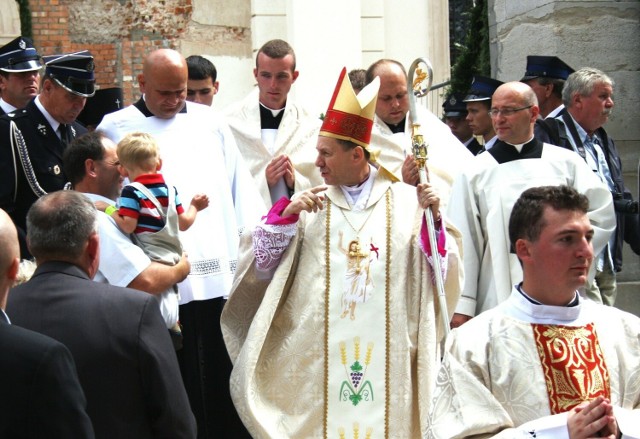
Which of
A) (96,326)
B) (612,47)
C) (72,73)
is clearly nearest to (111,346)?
(96,326)

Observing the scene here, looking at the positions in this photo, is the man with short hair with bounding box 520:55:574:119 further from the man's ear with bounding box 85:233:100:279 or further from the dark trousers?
the man's ear with bounding box 85:233:100:279

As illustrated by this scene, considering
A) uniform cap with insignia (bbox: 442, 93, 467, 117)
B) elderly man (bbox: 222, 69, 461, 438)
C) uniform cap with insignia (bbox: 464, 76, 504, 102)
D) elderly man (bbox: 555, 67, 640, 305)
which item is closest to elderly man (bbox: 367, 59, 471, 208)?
elderly man (bbox: 555, 67, 640, 305)

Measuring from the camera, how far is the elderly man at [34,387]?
3.25 m

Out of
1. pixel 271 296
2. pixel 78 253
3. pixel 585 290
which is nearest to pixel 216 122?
pixel 271 296

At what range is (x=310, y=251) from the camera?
6.40 meters

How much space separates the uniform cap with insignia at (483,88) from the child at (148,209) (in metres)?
3.04

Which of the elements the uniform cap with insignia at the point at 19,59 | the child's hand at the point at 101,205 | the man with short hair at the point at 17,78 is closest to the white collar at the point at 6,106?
the man with short hair at the point at 17,78

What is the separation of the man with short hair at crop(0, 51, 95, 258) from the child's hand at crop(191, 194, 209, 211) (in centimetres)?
77

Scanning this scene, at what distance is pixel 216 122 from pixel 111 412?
3121 mm

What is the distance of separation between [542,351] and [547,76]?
4.37 meters

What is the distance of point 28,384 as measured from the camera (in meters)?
3.26

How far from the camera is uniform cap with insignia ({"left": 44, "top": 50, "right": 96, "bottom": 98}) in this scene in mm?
6582

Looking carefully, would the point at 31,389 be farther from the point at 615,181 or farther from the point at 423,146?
the point at 615,181

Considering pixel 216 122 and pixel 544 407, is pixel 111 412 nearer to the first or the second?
pixel 544 407
